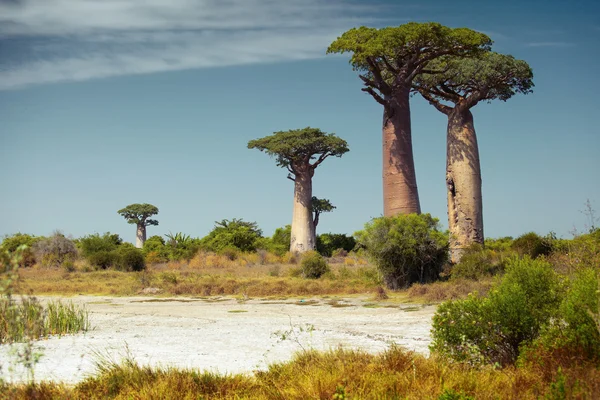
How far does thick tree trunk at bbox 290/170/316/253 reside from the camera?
103ft

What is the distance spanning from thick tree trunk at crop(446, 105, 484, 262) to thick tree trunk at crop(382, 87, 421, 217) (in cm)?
194

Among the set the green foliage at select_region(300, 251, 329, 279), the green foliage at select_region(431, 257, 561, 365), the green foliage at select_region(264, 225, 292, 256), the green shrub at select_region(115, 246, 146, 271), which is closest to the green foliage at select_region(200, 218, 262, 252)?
the green foliage at select_region(264, 225, 292, 256)

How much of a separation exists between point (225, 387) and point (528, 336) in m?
2.56

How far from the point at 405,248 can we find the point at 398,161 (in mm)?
3415

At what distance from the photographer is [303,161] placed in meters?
31.4

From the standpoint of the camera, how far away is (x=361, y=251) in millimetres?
15148

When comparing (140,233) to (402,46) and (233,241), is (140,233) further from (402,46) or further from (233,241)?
(402,46)

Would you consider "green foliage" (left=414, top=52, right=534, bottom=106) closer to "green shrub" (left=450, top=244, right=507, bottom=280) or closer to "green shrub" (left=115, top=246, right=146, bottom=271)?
"green shrub" (left=450, top=244, right=507, bottom=280)

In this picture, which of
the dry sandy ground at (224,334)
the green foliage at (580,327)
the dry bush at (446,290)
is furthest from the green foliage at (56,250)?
the green foliage at (580,327)

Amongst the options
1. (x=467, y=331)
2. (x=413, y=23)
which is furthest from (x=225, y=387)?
(x=413, y=23)

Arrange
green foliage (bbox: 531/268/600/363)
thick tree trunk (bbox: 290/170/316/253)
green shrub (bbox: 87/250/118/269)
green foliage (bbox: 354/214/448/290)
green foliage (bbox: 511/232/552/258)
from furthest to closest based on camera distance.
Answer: thick tree trunk (bbox: 290/170/316/253) < green shrub (bbox: 87/250/118/269) < green foliage (bbox: 511/232/552/258) < green foliage (bbox: 354/214/448/290) < green foliage (bbox: 531/268/600/363)

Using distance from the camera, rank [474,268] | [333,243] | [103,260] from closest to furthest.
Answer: [474,268] → [103,260] → [333,243]

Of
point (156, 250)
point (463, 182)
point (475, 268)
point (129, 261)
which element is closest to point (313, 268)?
point (463, 182)

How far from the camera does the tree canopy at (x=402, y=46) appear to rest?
1612 cm
